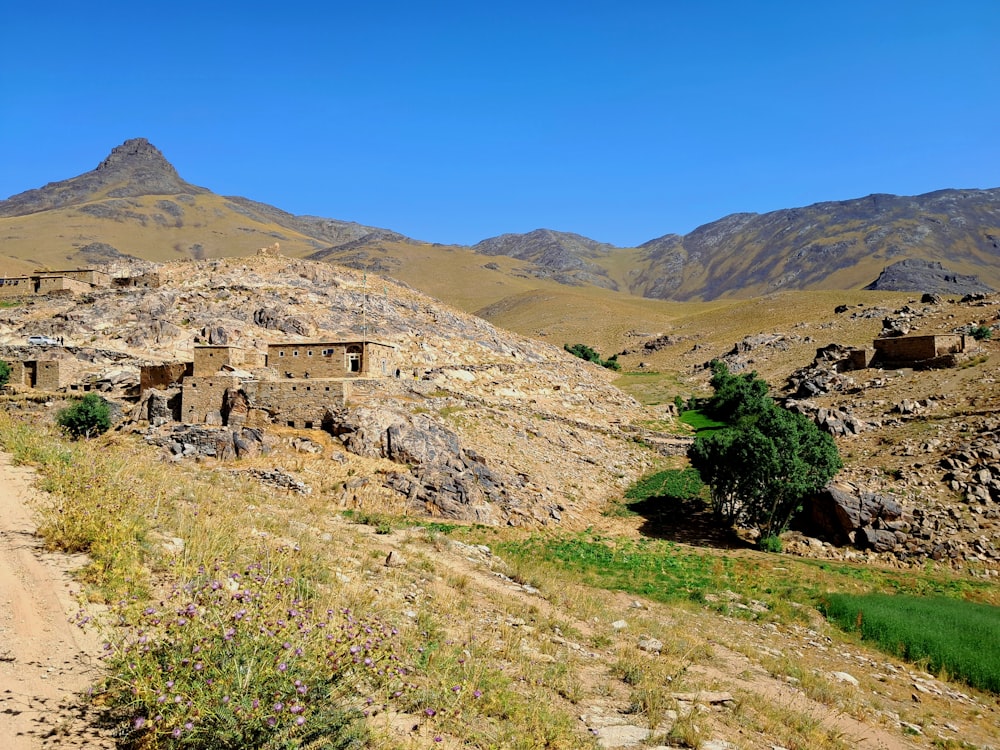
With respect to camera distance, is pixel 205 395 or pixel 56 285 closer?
pixel 205 395

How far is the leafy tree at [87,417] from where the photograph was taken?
990 inches

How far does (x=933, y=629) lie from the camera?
47.2 ft

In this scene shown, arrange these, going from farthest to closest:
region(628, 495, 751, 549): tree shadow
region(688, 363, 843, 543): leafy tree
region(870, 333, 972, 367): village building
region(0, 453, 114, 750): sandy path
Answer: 1. region(870, 333, 972, 367): village building
2. region(628, 495, 751, 549): tree shadow
3. region(688, 363, 843, 543): leafy tree
4. region(0, 453, 114, 750): sandy path

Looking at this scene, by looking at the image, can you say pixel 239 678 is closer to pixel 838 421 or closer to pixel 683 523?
pixel 683 523

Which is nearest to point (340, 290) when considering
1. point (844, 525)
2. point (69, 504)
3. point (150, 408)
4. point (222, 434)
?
point (150, 408)

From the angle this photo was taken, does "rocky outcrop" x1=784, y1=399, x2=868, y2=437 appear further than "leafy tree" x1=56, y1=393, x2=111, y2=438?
Yes

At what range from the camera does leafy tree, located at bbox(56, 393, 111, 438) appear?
2516 centimetres

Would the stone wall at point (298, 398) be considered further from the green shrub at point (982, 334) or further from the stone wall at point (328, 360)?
the green shrub at point (982, 334)

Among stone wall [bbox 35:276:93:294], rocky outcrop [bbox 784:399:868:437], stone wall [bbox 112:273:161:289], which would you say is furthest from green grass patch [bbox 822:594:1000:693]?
stone wall [bbox 35:276:93:294]

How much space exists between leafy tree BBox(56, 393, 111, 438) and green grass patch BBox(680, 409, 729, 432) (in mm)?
33531

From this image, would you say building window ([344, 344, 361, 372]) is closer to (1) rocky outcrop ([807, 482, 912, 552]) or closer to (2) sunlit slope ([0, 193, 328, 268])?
(1) rocky outcrop ([807, 482, 912, 552])

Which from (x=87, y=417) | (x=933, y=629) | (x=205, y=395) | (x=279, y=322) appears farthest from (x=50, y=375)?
(x=933, y=629)

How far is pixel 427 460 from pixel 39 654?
18.3m

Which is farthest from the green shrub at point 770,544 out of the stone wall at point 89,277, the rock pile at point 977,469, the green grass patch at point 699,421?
the stone wall at point 89,277
